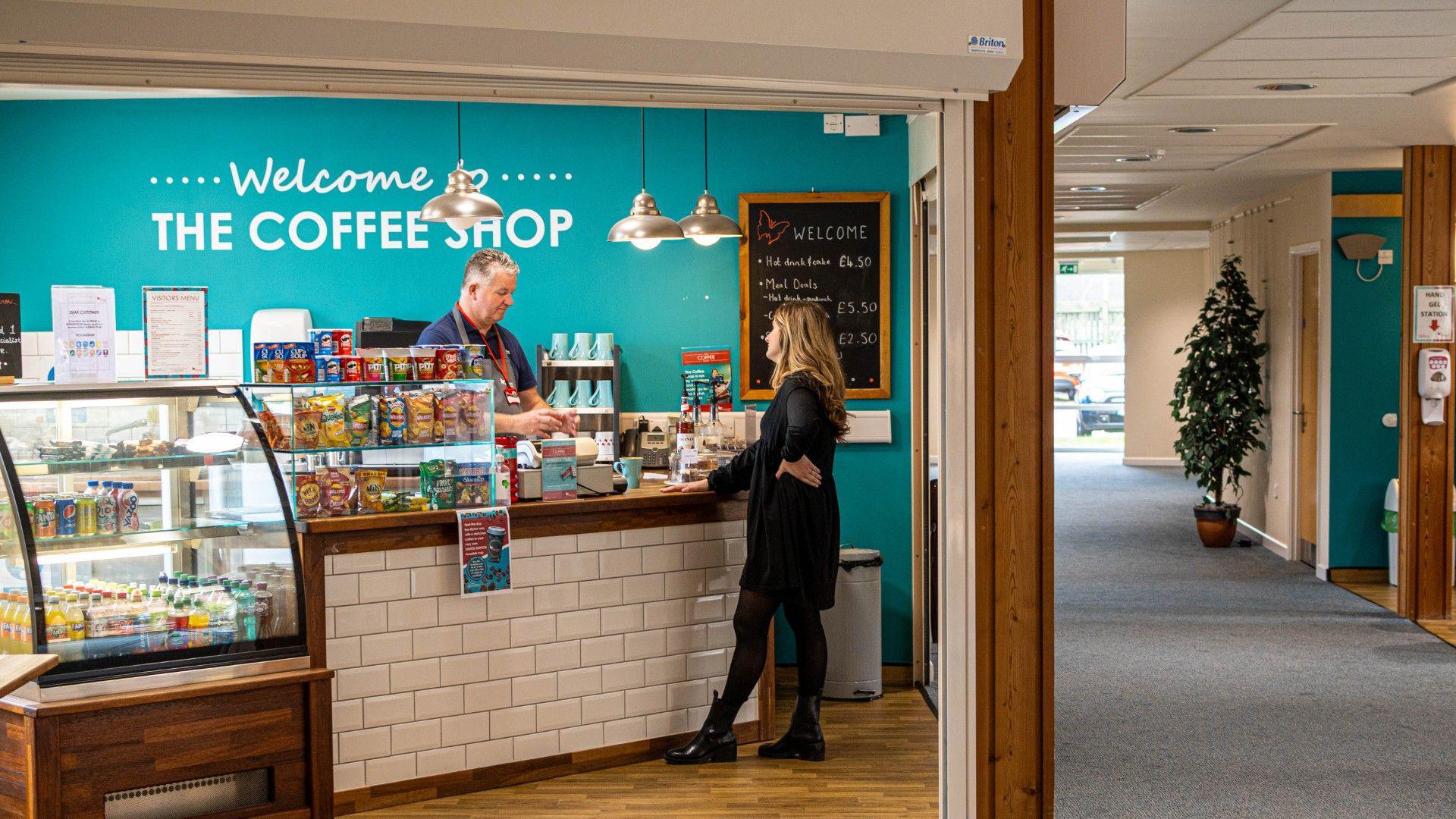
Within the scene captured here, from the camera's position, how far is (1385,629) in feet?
23.6

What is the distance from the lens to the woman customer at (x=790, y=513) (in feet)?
15.1

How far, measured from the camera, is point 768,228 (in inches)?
243

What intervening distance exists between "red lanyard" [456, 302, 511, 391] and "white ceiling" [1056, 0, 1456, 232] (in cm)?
284

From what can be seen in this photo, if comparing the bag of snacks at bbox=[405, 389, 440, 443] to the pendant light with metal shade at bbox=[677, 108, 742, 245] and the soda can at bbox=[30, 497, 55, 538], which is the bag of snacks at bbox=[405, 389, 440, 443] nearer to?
the soda can at bbox=[30, 497, 55, 538]

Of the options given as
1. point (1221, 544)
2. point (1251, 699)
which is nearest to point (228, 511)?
point (1251, 699)

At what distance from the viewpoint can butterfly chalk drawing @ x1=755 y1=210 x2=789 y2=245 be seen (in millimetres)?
6145

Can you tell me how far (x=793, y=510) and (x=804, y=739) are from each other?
0.99 m

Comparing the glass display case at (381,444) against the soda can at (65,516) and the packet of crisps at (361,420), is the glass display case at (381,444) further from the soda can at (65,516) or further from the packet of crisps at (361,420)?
the soda can at (65,516)

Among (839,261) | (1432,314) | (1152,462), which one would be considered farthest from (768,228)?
(1152,462)

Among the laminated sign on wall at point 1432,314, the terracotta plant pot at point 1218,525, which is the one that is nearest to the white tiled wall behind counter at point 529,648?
the laminated sign on wall at point 1432,314

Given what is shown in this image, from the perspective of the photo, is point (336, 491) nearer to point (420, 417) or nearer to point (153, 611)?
point (420, 417)

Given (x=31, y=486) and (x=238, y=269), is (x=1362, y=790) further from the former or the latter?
(x=238, y=269)

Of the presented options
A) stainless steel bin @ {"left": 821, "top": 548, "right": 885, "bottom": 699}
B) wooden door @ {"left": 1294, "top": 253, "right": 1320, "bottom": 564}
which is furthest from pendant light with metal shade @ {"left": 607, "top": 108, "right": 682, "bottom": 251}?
wooden door @ {"left": 1294, "top": 253, "right": 1320, "bottom": 564}

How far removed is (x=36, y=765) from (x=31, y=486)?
791 millimetres
